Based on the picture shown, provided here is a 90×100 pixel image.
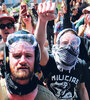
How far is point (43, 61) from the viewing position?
2.71 m

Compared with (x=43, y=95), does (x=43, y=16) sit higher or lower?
higher

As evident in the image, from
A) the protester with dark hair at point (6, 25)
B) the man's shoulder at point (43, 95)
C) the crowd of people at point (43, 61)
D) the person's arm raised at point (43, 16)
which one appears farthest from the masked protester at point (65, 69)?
the protester with dark hair at point (6, 25)

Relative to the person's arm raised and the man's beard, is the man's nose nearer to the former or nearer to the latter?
the man's beard

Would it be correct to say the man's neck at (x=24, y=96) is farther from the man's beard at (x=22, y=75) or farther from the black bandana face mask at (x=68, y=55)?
the black bandana face mask at (x=68, y=55)

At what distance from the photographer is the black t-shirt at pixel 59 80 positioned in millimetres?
2855

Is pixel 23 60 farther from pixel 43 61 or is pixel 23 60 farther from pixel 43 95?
pixel 43 61

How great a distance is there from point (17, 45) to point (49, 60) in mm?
831

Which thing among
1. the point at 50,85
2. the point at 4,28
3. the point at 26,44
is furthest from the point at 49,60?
the point at 4,28

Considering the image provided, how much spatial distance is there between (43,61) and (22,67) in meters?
0.74

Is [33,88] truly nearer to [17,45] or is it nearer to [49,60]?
[17,45]

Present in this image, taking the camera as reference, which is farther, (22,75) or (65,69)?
(65,69)

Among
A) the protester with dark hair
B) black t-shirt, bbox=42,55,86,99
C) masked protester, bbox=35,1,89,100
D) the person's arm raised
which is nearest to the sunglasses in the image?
the person's arm raised

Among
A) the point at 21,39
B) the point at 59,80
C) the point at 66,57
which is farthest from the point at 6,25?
the point at 21,39

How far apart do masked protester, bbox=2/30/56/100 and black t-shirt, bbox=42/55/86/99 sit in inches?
26.9
